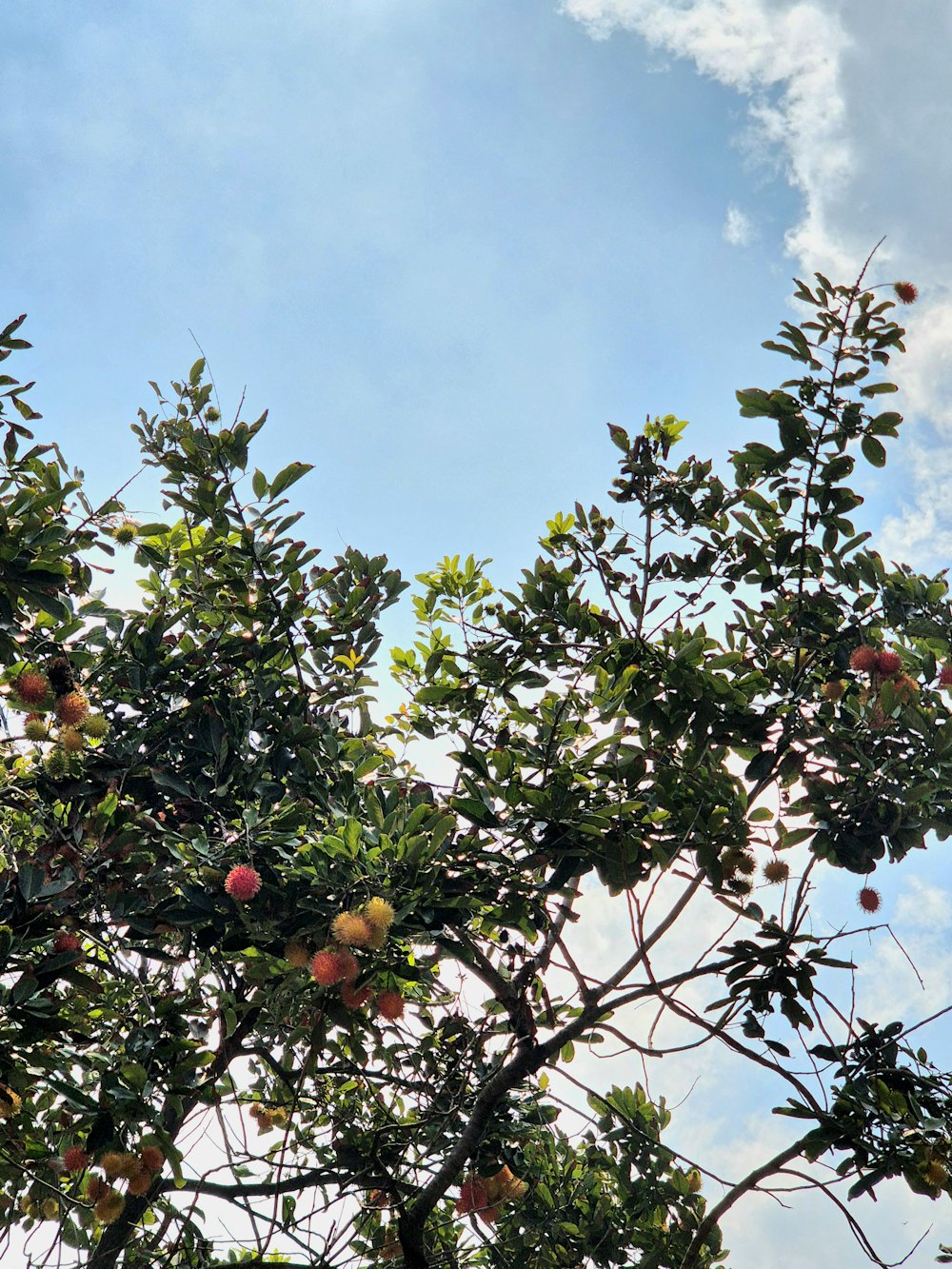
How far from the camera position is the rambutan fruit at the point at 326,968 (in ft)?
8.72

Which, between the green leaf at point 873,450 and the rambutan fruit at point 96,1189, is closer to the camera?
the rambutan fruit at point 96,1189

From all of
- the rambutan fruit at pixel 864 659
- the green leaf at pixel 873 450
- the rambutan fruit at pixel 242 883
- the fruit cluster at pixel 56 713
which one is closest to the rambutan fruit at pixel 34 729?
the fruit cluster at pixel 56 713

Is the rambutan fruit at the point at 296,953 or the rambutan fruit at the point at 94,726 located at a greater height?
the rambutan fruit at the point at 94,726

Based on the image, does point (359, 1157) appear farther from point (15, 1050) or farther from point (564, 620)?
point (564, 620)

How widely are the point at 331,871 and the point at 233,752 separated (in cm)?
77

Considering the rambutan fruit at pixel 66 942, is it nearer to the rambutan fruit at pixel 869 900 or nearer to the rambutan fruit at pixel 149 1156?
the rambutan fruit at pixel 149 1156

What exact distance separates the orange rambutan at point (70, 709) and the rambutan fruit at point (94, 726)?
52 millimetres

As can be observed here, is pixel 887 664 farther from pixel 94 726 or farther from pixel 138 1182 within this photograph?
pixel 138 1182

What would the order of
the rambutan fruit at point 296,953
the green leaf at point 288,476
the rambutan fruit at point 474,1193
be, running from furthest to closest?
1. the rambutan fruit at point 474,1193
2. the green leaf at point 288,476
3. the rambutan fruit at point 296,953

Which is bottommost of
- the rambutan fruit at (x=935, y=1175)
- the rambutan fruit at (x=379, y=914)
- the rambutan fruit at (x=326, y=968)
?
the rambutan fruit at (x=326, y=968)

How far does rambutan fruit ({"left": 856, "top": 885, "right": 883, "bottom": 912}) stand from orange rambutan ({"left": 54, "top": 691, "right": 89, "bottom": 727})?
8.48 feet

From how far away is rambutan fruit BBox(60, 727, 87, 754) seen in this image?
3.05 m

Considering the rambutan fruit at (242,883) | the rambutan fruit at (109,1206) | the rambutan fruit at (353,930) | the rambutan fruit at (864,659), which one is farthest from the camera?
the rambutan fruit at (864,659)

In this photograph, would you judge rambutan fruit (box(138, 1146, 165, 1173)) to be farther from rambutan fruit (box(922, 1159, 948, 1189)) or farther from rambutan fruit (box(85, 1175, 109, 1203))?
rambutan fruit (box(922, 1159, 948, 1189))
